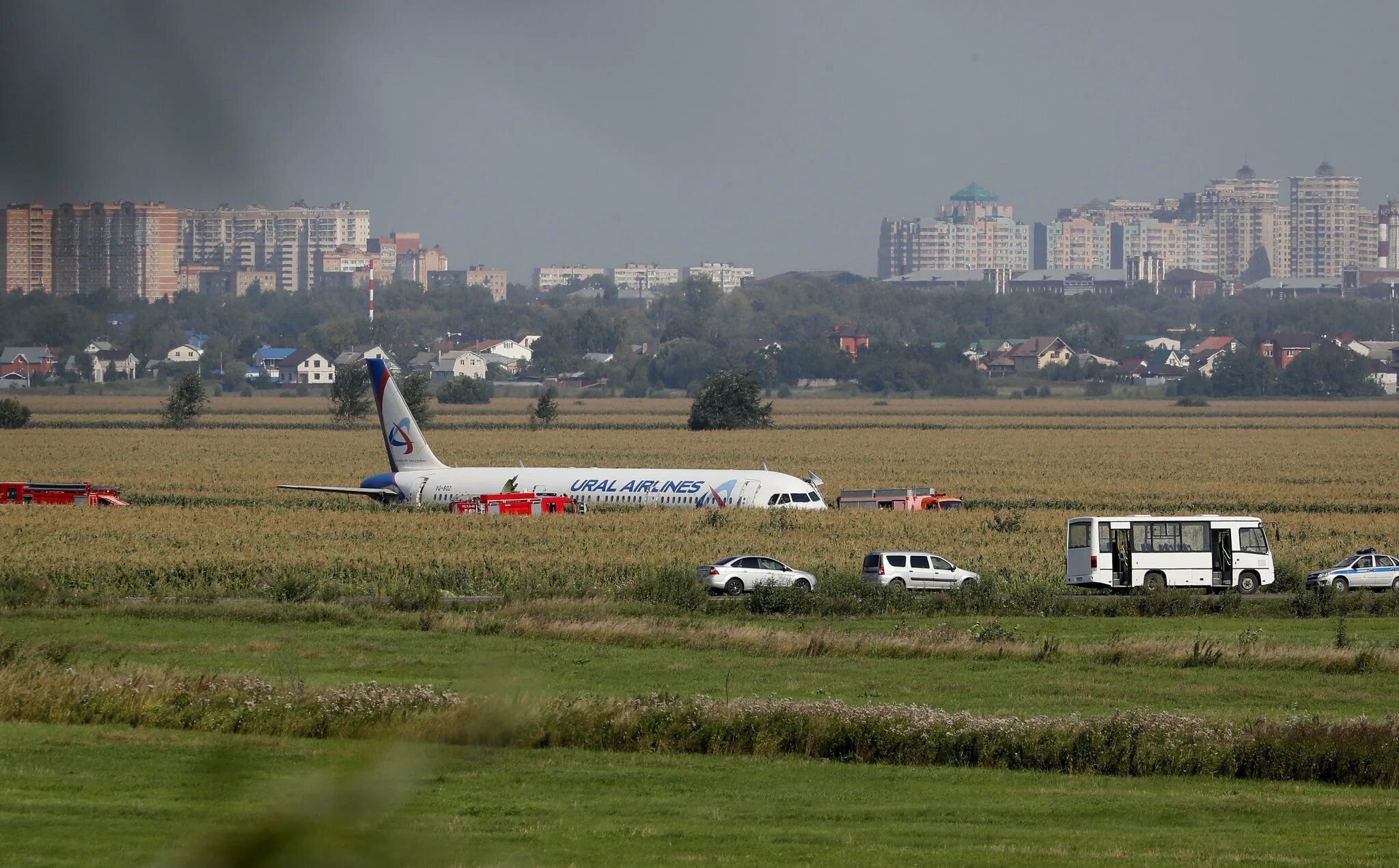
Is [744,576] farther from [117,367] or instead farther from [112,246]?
[117,367]

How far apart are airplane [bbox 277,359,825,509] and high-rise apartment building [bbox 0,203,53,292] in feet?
192

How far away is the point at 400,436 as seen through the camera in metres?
73.7

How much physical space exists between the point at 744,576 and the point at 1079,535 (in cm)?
1006

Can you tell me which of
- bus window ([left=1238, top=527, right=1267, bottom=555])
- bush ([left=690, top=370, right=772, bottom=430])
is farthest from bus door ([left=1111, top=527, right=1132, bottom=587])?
bush ([left=690, top=370, right=772, bottom=430])

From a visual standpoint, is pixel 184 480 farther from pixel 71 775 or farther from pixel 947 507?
pixel 71 775

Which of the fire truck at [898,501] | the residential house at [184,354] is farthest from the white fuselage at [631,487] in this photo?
the residential house at [184,354]

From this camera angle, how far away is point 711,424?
14775 cm

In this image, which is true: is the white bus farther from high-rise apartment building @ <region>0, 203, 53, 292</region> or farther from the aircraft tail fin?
high-rise apartment building @ <region>0, 203, 53, 292</region>

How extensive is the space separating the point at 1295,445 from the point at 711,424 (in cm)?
4978

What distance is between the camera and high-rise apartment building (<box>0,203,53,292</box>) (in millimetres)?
5855

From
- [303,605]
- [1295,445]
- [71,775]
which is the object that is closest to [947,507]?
[303,605]

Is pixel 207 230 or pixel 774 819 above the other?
pixel 207 230

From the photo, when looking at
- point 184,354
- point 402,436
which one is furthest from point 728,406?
point 402,436

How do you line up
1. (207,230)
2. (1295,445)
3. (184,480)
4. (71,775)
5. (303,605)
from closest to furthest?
1. (207,230)
2. (71,775)
3. (303,605)
4. (184,480)
5. (1295,445)
